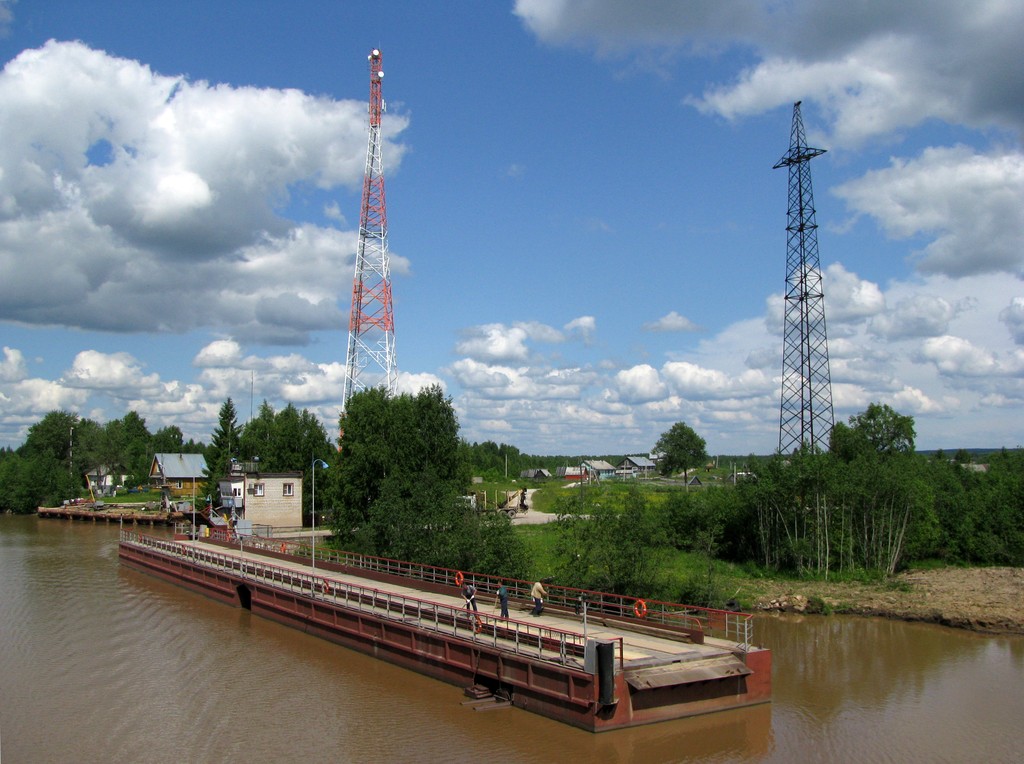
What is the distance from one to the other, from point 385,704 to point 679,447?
146 meters

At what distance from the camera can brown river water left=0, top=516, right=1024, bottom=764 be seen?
1966 cm

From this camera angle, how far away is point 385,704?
2328cm

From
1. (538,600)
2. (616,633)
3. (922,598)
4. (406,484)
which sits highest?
(406,484)

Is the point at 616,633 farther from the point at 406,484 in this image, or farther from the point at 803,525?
the point at 803,525

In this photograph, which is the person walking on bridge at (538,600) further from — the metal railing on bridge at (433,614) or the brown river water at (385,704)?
the brown river water at (385,704)

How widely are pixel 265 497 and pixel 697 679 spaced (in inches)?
2147

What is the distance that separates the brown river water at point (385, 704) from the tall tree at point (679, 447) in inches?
5036

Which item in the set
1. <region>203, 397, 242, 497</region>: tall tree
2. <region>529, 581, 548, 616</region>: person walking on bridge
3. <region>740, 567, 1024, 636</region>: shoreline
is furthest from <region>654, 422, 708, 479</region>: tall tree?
<region>529, 581, 548, 616</region>: person walking on bridge

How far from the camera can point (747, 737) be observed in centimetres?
2052

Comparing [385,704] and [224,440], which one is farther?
[224,440]

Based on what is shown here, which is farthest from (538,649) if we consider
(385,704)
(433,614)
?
(433,614)

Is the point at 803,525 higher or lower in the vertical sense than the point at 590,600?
higher

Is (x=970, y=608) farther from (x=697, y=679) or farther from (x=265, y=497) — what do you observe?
(x=265, y=497)

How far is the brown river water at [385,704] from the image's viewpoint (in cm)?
1966
